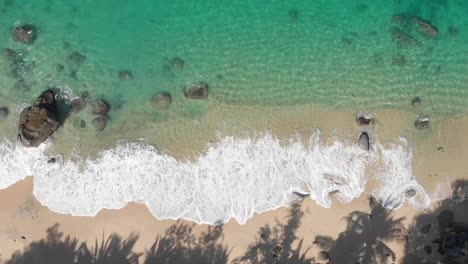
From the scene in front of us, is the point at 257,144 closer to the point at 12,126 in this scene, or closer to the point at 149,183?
the point at 149,183

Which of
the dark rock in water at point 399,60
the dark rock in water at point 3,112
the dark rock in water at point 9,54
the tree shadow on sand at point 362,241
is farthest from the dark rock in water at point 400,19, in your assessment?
the dark rock in water at point 3,112

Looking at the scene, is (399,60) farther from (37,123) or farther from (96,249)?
(37,123)

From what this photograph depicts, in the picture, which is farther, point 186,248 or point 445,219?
point 445,219

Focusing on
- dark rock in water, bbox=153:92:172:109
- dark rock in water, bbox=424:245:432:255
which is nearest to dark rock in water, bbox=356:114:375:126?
dark rock in water, bbox=424:245:432:255

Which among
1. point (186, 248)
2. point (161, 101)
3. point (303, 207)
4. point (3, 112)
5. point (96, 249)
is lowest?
point (96, 249)

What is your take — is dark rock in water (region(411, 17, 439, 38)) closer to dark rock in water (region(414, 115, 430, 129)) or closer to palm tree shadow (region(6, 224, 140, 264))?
dark rock in water (region(414, 115, 430, 129))

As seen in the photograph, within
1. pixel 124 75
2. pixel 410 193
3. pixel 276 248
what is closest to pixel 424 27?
pixel 410 193

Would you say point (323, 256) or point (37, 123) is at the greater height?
point (37, 123)
